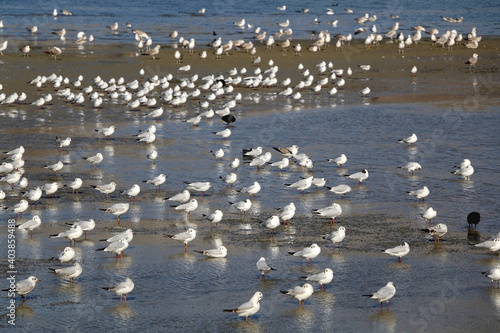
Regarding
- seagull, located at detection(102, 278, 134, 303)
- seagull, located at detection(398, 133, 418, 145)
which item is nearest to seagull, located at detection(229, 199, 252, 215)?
seagull, located at detection(102, 278, 134, 303)

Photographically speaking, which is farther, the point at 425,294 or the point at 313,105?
the point at 313,105

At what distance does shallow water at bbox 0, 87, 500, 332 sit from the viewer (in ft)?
46.0

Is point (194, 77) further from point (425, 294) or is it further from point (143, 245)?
point (425, 294)

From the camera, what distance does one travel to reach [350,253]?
16.8 metres

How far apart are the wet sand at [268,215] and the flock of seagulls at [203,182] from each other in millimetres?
231

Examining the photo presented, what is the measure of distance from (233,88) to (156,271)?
69.5ft

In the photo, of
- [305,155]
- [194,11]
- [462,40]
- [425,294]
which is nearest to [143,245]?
[425,294]

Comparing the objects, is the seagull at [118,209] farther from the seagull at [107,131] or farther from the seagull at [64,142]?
the seagull at [107,131]

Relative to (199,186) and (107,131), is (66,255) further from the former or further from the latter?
(107,131)

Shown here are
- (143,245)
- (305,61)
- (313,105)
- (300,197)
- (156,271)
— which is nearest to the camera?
(156,271)

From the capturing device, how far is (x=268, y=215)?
19234 millimetres

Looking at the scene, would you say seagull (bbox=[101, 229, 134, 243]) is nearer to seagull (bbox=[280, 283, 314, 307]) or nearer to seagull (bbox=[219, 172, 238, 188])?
seagull (bbox=[280, 283, 314, 307])

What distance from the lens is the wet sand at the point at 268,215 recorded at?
46.2ft

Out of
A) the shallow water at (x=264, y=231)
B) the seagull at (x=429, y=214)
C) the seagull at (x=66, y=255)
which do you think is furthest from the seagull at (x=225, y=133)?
the seagull at (x=66, y=255)
